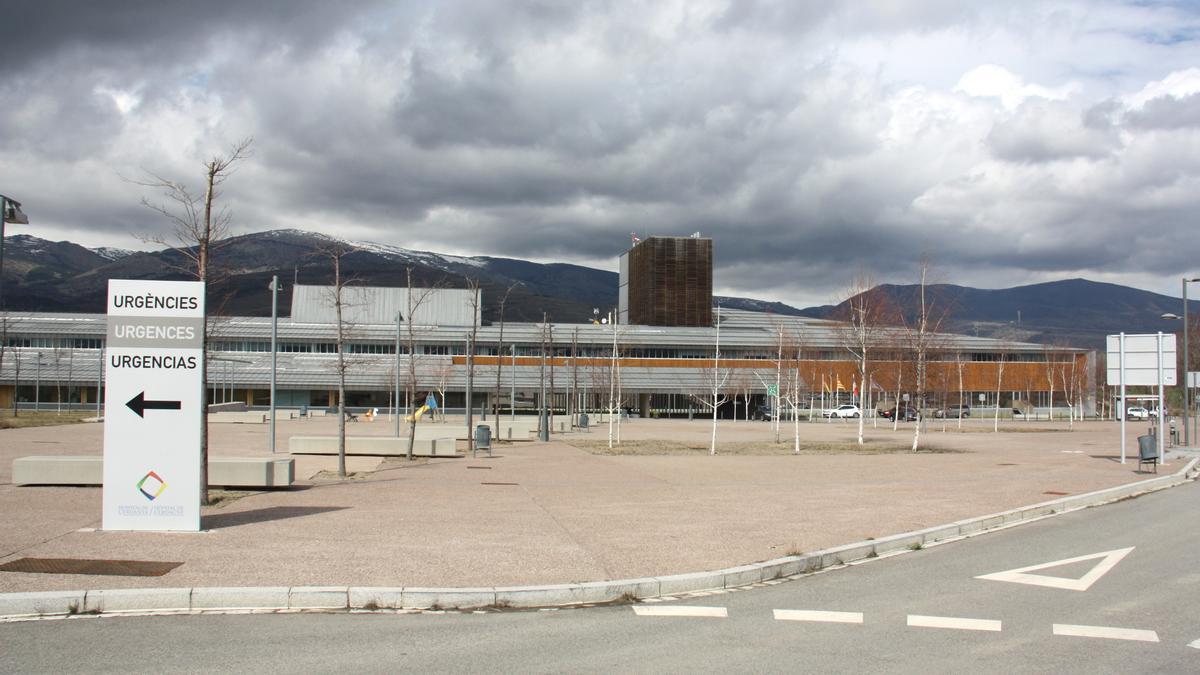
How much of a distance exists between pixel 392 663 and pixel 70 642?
260 cm

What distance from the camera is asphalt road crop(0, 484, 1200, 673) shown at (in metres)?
6.77

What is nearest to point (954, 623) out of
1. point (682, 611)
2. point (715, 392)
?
point (682, 611)

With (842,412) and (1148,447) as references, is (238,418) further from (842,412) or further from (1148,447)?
(1148,447)

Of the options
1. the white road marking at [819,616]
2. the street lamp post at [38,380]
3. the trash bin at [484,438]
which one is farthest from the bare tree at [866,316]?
the street lamp post at [38,380]

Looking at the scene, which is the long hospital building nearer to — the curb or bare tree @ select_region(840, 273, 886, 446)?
bare tree @ select_region(840, 273, 886, 446)

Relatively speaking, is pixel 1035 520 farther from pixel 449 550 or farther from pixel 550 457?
pixel 550 457

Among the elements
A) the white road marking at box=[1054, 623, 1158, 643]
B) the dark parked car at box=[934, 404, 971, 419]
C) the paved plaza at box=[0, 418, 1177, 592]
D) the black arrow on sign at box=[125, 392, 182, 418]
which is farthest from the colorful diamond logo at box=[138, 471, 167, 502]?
the dark parked car at box=[934, 404, 971, 419]

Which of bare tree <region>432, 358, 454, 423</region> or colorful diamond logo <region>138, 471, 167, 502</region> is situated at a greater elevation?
bare tree <region>432, 358, 454, 423</region>

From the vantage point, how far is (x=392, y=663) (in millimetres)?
6723

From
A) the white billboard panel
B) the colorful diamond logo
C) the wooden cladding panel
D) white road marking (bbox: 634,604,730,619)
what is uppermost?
the wooden cladding panel

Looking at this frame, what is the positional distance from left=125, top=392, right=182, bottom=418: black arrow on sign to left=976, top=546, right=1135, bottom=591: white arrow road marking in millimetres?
10114

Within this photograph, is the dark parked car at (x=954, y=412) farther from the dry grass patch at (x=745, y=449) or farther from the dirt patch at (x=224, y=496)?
the dirt patch at (x=224, y=496)

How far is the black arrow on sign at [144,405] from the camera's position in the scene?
12203mm

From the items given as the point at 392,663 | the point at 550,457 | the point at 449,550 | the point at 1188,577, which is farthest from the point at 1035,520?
the point at 550,457
